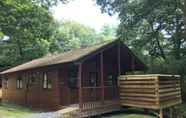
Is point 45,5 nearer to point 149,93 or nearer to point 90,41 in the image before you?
point 149,93

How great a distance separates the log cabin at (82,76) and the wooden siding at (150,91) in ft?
4.03

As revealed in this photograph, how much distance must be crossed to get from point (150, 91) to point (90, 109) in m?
3.33

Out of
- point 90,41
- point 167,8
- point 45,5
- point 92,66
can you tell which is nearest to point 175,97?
point 92,66

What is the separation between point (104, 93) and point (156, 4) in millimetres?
8284

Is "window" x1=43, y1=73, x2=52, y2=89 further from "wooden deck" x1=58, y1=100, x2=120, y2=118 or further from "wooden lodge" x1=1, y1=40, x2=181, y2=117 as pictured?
"wooden deck" x1=58, y1=100, x2=120, y2=118

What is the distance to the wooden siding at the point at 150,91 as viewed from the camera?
1248 centimetres

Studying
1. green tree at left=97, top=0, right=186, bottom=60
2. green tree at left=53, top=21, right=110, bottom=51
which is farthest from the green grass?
green tree at left=53, top=21, right=110, bottom=51

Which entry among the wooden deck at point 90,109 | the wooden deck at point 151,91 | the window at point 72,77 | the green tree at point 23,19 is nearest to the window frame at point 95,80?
the window at point 72,77

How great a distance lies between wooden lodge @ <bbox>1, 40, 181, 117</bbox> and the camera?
13086 millimetres

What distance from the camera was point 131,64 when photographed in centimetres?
1711

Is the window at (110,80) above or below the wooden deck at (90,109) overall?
above

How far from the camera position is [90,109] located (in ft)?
44.9

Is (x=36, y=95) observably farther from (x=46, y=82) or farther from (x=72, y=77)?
(x=72, y=77)

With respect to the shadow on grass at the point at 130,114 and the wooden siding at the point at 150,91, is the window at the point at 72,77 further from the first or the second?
the wooden siding at the point at 150,91
